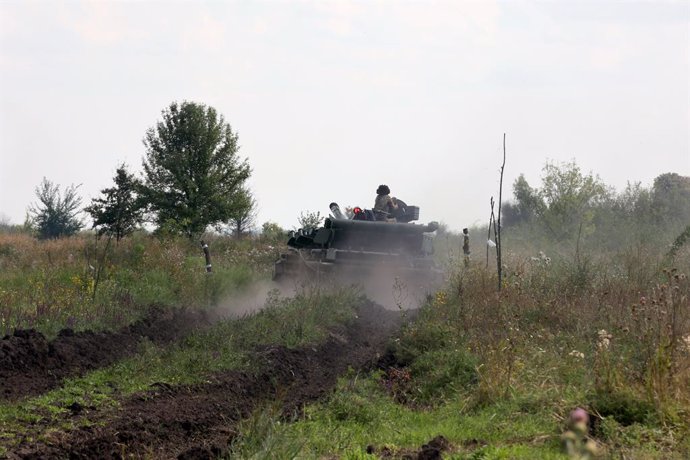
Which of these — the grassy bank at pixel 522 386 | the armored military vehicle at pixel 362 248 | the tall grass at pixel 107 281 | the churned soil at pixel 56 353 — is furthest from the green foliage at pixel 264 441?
the armored military vehicle at pixel 362 248

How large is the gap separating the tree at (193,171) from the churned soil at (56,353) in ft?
72.2

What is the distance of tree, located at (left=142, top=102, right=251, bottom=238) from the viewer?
3716 cm

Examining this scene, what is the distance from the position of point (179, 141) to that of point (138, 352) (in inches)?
1043

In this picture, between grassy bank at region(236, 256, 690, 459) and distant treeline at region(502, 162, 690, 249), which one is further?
distant treeline at region(502, 162, 690, 249)

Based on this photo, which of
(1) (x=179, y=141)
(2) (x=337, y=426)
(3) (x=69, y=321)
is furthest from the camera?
(1) (x=179, y=141)

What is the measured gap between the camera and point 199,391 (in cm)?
1067

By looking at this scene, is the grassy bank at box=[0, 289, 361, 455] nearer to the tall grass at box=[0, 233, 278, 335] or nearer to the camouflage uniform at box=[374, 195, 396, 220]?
the tall grass at box=[0, 233, 278, 335]

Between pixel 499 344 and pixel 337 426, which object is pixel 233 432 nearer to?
pixel 337 426

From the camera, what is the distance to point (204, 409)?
962cm

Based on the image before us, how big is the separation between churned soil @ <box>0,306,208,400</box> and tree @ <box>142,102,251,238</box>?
22014mm

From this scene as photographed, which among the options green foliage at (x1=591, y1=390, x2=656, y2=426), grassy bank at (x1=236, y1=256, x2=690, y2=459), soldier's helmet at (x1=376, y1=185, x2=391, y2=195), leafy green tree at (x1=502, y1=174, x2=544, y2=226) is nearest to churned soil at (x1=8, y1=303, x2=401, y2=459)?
grassy bank at (x1=236, y1=256, x2=690, y2=459)

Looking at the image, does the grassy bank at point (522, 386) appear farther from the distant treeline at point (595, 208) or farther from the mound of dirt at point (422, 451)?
the distant treeline at point (595, 208)

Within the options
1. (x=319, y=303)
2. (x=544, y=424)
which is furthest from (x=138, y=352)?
(x=544, y=424)

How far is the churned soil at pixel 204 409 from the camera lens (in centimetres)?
764
